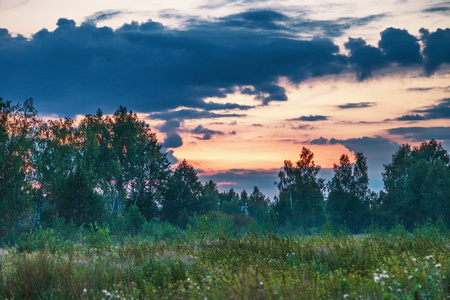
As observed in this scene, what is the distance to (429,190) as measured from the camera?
49.4 m

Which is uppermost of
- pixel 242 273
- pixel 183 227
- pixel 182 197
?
pixel 242 273

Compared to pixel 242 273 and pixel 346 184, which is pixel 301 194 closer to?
pixel 346 184

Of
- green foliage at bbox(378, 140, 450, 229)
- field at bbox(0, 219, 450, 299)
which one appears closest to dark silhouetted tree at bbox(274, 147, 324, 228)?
green foliage at bbox(378, 140, 450, 229)

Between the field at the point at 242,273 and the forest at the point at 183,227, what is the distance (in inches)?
1.4

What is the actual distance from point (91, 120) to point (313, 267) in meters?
42.7

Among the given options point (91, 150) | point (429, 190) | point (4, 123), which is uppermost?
point (4, 123)

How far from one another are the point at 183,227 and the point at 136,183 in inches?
307

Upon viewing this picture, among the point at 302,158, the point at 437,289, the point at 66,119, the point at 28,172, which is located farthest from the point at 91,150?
the point at 437,289

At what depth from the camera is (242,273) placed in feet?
26.7

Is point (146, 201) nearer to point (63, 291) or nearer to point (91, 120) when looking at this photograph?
point (91, 120)

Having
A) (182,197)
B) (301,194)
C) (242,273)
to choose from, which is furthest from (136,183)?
(242,273)

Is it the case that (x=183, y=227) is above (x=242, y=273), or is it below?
below

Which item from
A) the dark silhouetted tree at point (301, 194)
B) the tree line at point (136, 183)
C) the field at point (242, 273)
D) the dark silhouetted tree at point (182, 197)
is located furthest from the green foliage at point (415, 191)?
the field at point (242, 273)

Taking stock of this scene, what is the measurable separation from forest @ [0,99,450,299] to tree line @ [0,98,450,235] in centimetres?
14
